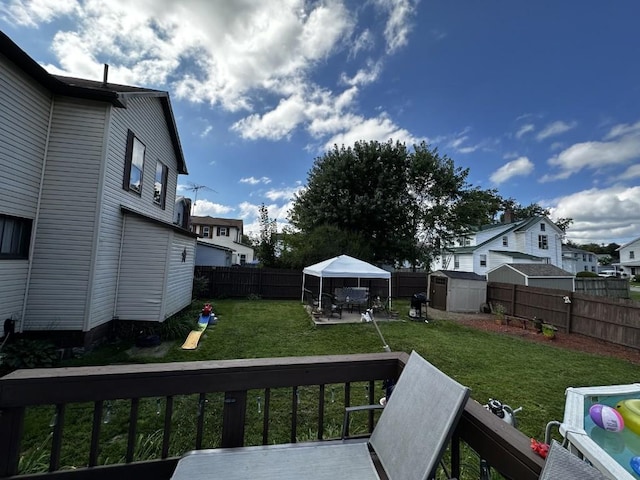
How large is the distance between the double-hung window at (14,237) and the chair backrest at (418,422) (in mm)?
6545

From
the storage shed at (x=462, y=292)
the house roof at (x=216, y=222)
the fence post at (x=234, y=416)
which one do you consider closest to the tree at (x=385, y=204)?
the storage shed at (x=462, y=292)

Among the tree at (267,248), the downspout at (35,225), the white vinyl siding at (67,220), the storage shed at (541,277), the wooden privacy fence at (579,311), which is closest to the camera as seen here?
the downspout at (35,225)

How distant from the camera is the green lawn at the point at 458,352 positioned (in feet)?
14.5

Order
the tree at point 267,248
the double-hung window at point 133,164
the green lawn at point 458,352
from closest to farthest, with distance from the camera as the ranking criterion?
1. the green lawn at point 458,352
2. the double-hung window at point 133,164
3. the tree at point 267,248

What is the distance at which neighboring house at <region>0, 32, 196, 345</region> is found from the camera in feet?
16.1

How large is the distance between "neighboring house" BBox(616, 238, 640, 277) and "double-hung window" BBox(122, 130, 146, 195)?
170 feet

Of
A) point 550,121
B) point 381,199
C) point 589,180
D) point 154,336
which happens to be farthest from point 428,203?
point 154,336

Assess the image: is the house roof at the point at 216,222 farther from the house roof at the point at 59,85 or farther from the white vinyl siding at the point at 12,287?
the white vinyl siding at the point at 12,287

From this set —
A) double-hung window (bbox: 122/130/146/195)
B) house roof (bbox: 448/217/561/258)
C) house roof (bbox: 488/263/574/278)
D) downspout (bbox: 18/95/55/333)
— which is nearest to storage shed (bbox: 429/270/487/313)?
house roof (bbox: 488/263/574/278)

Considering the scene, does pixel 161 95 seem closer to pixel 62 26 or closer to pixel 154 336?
pixel 62 26

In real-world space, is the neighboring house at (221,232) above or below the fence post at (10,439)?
above

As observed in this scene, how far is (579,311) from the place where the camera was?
8.59m

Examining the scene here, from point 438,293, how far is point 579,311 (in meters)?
4.81

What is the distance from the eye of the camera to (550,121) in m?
11.6
